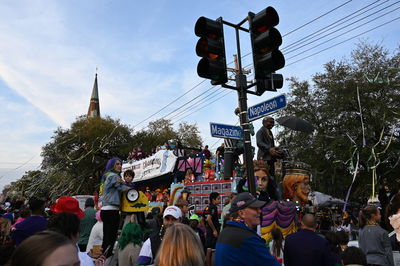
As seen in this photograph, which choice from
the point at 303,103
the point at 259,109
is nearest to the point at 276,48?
the point at 259,109

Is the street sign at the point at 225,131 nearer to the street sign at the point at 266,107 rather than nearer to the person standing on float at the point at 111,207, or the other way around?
the street sign at the point at 266,107

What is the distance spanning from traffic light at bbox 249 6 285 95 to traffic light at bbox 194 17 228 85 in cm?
51

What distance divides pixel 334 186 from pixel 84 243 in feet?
72.0

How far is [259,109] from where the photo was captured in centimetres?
586

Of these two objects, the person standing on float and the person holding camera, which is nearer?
the person standing on float

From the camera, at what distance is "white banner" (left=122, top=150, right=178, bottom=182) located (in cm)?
2075

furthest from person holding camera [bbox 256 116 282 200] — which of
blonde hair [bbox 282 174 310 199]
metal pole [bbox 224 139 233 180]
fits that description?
blonde hair [bbox 282 174 310 199]

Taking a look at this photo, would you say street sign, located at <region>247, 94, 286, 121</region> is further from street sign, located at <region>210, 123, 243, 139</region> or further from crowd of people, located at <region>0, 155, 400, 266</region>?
crowd of people, located at <region>0, 155, 400, 266</region>

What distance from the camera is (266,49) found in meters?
5.46

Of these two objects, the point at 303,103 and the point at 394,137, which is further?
the point at 303,103

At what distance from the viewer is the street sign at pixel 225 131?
5.79 m

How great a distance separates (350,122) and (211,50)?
807 inches

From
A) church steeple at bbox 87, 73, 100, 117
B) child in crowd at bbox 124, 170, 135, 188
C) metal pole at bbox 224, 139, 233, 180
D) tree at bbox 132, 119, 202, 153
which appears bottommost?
child in crowd at bbox 124, 170, 135, 188

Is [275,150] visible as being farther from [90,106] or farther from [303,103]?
[90,106]
